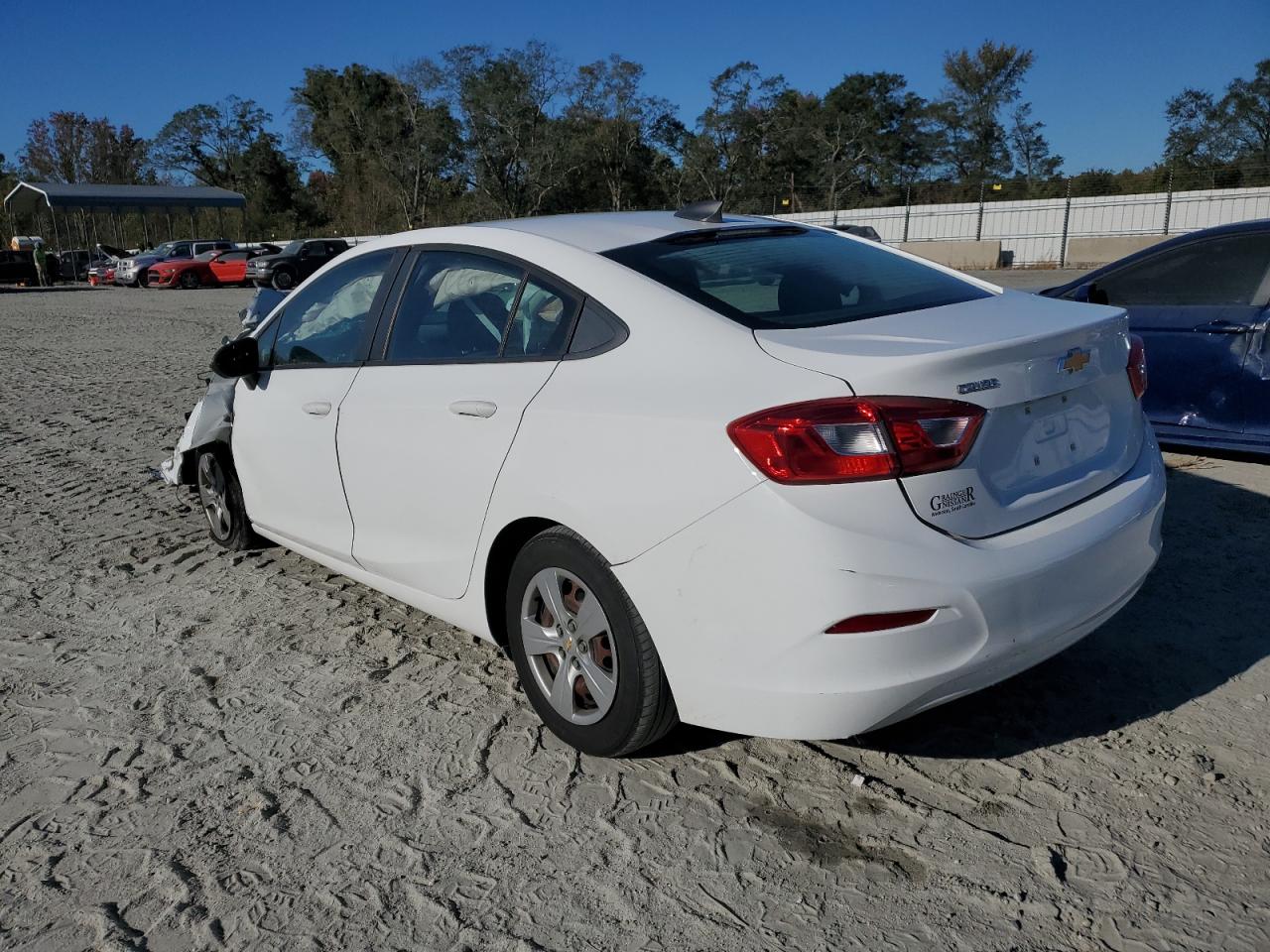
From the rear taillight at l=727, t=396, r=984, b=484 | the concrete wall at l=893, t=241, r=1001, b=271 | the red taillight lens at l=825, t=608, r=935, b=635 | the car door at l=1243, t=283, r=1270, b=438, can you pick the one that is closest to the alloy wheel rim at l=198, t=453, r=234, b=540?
the rear taillight at l=727, t=396, r=984, b=484

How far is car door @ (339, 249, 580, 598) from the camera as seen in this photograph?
10.5ft

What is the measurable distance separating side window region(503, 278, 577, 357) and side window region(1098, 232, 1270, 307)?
456 centimetres

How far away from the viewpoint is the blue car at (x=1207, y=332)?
582 centimetres

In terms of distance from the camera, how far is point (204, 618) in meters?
4.40

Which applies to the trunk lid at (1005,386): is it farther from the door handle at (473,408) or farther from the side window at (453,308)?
the side window at (453,308)

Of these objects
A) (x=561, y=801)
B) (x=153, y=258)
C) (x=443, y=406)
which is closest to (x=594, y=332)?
(x=443, y=406)

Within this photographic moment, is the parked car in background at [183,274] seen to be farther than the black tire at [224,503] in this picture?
Yes

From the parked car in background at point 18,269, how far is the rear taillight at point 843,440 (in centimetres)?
4284

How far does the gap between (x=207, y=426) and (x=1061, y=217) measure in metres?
35.3

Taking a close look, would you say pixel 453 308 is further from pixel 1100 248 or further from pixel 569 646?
pixel 1100 248

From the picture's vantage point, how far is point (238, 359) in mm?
4527

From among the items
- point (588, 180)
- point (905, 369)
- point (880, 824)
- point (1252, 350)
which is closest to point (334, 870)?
point (880, 824)

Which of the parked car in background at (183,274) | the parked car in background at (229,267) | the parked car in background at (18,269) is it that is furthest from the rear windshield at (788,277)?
the parked car in background at (18,269)

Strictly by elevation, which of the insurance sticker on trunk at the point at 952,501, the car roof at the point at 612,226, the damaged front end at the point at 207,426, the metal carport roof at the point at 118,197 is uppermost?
the metal carport roof at the point at 118,197
